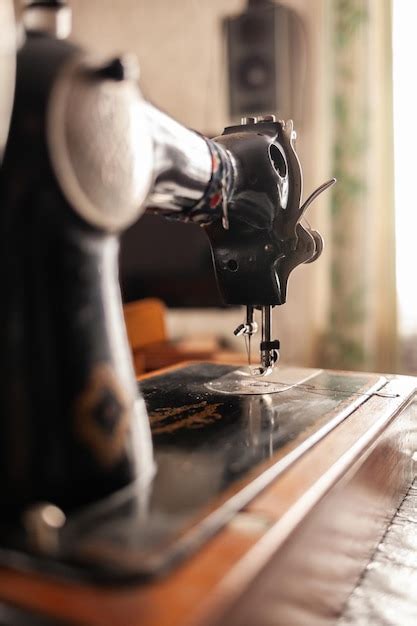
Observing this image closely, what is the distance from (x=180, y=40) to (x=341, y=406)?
3018 mm

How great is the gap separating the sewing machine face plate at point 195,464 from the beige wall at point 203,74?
200 centimetres

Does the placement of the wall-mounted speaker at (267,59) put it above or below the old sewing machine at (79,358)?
above

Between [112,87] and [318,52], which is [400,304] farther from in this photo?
[112,87]

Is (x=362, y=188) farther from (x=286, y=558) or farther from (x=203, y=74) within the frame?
(x=286, y=558)

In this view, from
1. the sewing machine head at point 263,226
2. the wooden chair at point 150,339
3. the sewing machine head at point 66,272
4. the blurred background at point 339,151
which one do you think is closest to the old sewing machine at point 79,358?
the sewing machine head at point 66,272

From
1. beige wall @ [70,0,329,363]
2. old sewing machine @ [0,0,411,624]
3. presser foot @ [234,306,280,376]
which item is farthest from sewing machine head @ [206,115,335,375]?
beige wall @ [70,0,329,363]

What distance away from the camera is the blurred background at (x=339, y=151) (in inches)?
109

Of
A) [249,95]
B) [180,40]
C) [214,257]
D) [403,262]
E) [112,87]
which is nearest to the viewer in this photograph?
[112,87]

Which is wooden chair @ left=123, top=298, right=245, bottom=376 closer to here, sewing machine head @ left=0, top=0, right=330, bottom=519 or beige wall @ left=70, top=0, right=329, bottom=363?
beige wall @ left=70, top=0, right=329, bottom=363

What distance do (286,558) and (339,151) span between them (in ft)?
8.53

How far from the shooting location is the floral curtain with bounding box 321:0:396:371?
278 cm

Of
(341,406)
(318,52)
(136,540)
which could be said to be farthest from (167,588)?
(318,52)

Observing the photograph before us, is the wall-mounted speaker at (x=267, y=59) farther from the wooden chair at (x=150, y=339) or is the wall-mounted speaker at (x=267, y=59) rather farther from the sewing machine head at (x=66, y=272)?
the sewing machine head at (x=66, y=272)

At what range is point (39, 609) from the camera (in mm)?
379
